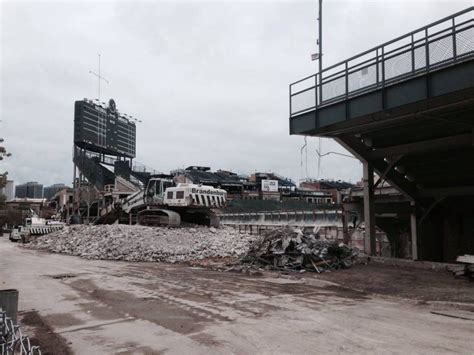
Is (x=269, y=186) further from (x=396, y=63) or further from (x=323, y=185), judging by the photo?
(x=396, y=63)

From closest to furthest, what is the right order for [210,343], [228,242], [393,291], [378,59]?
[210,343] < [393,291] < [378,59] < [228,242]

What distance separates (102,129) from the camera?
90750mm

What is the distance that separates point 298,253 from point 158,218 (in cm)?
1449

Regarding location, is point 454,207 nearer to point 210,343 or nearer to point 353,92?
point 353,92

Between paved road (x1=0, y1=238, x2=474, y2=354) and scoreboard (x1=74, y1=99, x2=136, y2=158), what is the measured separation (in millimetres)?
71615

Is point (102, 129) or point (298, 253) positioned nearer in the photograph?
point (298, 253)

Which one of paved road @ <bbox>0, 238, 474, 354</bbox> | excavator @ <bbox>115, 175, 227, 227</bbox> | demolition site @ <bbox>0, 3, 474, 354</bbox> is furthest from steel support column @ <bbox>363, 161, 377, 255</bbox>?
excavator @ <bbox>115, 175, 227, 227</bbox>

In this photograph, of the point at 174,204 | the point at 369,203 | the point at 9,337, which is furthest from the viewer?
the point at 174,204

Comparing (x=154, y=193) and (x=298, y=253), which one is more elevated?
(x=154, y=193)

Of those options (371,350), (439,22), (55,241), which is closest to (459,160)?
(439,22)

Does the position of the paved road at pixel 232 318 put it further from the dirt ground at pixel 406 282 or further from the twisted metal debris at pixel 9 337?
the twisted metal debris at pixel 9 337

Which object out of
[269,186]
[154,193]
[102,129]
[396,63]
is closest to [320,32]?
[396,63]

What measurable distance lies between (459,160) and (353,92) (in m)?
6.37

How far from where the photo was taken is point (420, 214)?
25.0m
